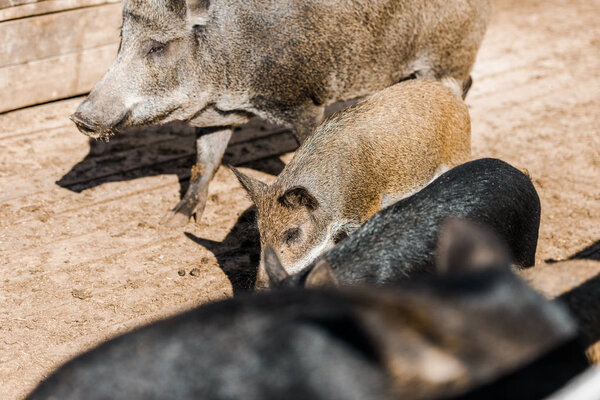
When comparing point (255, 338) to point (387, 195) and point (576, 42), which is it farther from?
point (576, 42)

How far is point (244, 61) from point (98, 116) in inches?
41.8

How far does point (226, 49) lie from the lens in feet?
17.3

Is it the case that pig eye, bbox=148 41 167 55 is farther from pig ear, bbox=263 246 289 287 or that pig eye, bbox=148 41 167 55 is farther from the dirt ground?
pig ear, bbox=263 246 289 287

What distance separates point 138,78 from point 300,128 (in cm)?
120

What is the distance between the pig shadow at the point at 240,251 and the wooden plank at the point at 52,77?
100 inches

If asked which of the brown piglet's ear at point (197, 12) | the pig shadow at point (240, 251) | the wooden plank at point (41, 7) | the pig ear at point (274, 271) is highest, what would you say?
the brown piglet's ear at point (197, 12)

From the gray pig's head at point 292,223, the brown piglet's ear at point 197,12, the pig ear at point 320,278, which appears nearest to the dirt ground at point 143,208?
the gray pig's head at point 292,223

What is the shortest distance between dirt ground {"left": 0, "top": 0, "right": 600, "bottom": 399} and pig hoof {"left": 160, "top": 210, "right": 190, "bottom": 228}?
0.24ft

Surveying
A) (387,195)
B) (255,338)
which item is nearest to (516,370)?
(255,338)

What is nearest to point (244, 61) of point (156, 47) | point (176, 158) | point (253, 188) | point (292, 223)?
point (156, 47)

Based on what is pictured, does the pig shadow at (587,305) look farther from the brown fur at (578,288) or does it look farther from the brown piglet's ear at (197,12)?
the brown piglet's ear at (197,12)

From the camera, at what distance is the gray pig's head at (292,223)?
15.6 feet

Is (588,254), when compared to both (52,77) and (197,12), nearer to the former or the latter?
(197,12)

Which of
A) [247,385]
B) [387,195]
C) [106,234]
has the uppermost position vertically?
[247,385]
